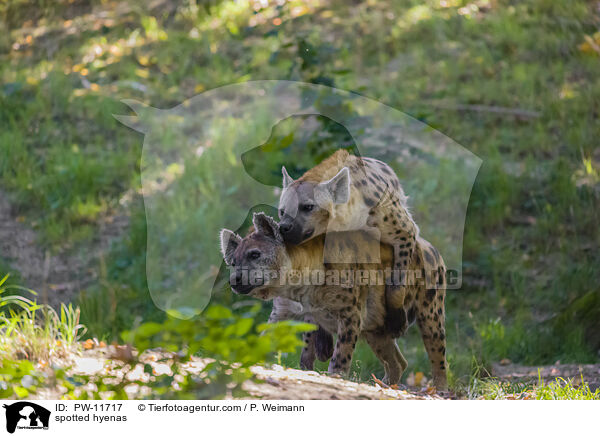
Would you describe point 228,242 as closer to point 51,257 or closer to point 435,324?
point 435,324

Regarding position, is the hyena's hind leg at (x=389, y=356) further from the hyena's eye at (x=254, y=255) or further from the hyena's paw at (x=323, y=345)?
the hyena's eye at (x=254, y=255)

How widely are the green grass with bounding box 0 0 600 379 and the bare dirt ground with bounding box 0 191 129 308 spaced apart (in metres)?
0.14

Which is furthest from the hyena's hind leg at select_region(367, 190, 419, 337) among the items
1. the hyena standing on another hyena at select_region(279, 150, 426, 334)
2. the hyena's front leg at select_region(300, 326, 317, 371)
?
the hyena's front leg at select_region(300, 326, 317, 371)

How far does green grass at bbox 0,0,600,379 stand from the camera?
8.18 metres

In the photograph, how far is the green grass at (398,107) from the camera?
8.18m

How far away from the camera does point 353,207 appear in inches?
200

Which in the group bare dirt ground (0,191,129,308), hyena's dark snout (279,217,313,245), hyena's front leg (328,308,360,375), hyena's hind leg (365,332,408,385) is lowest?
bare dirt ground (0,191,129,308)

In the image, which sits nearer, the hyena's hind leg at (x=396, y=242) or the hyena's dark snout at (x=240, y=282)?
the hyena's dark snout at (x=240, y=282)

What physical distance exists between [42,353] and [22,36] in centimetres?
827

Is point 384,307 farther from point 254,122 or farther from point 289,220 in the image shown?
point 254,122
